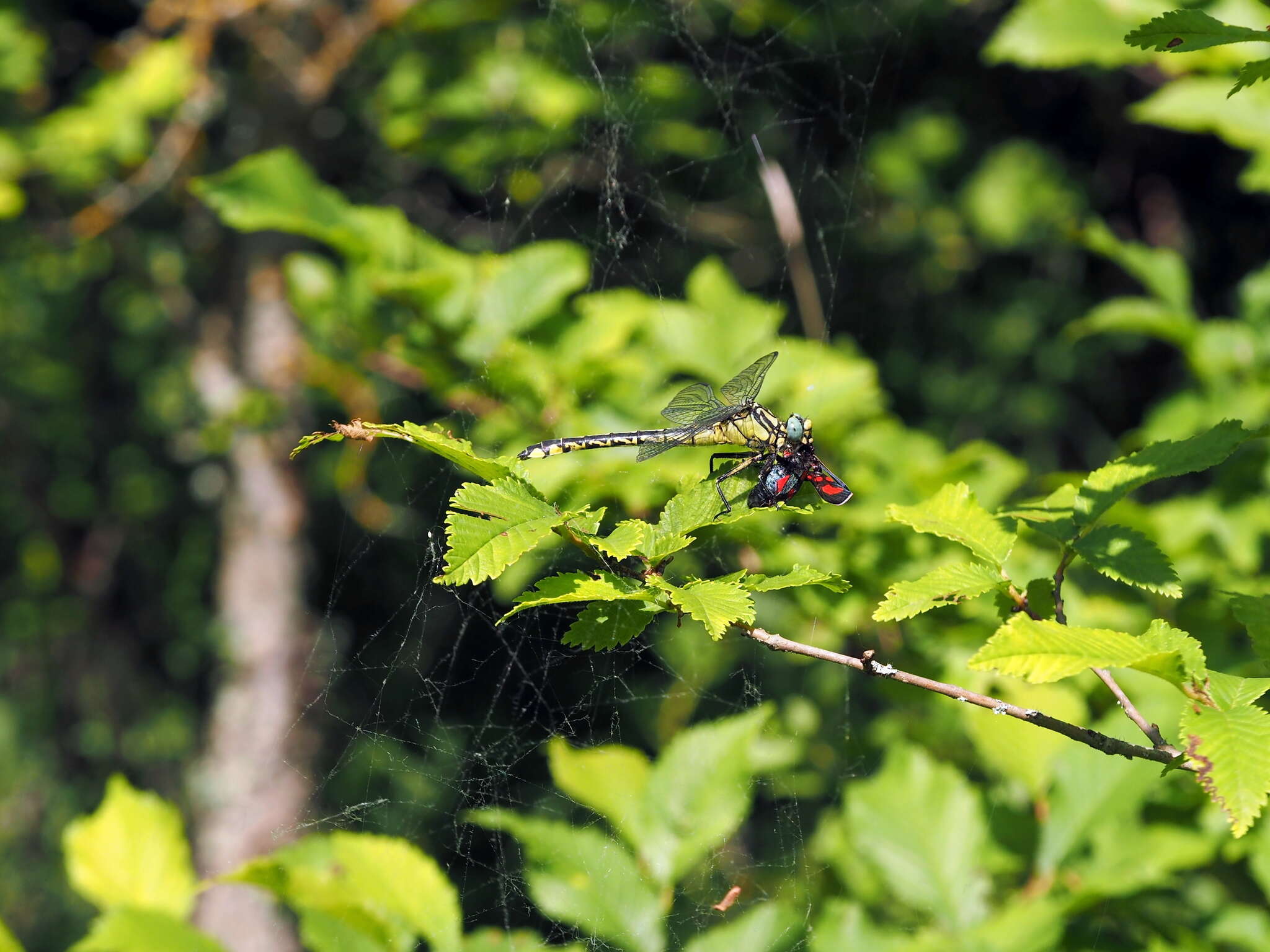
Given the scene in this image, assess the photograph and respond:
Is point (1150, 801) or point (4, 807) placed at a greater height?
point (1150, 801)

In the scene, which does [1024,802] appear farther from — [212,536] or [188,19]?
[212,536]

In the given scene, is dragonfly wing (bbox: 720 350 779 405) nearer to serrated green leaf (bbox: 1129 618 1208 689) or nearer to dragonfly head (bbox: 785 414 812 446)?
dragonfly head (bbox: 785 414 812 446)

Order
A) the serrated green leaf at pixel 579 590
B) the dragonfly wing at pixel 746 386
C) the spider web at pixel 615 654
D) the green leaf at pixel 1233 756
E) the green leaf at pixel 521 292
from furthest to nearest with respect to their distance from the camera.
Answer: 1. the spider web at pixel 615 654
2. the green leaf at pixel 521 292
3. the dragonfly wing at pixel 746 386
4. the serrated green leaf at pixel 579 590
5. the green leaf at pixel 1233 756

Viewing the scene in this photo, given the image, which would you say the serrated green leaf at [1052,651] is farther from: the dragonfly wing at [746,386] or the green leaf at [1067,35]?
the green leaf at [1067,35]

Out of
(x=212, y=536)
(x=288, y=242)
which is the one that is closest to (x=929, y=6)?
(x=288, y=242)

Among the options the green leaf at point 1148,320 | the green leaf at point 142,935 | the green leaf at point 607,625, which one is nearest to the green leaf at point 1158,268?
the green leaf at point 1148,320

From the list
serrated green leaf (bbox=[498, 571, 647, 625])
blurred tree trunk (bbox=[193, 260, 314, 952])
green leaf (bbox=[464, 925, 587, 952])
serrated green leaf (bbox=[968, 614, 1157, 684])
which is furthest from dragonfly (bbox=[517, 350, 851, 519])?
blurred tree trunk (bbox=[193, 260, 314, 952])
